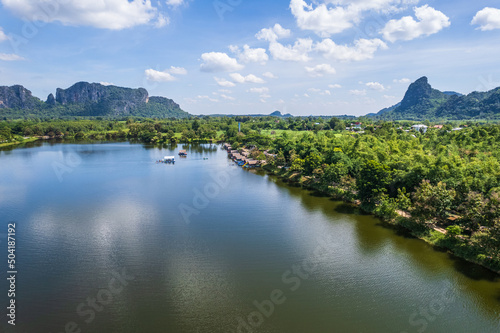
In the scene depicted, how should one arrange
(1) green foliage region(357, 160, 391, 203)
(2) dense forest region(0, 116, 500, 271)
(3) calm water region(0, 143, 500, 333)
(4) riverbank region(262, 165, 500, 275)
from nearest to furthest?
(3) calm water region(0, 143, 500, 333)
(4) riverbank region(262, 165, 500, 275)
(2) dense forest region(0, 116, 500, 271)
(1) green foliage region(357, 160, 391, 203)

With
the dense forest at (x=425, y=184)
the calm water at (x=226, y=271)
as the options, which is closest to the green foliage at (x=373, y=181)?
the dense forest at (x=425, y=184)

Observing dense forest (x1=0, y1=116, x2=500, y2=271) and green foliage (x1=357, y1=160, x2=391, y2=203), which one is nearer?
dense forest (x1=0, y1=116, x2=500, y2=271)

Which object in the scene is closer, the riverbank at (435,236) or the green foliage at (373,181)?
the riverbank at (435,236)

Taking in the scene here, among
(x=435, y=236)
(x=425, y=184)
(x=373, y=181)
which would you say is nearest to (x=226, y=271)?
(x=435, y=236)

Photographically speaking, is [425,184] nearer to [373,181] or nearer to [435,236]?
[435,236]

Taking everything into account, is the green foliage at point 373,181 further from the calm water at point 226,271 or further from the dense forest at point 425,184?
the calm water at point 226,271

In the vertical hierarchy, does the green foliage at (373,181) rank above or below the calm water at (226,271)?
above

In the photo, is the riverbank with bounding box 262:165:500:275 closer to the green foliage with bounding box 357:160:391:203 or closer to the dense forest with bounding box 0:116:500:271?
the dense forest with bounding box 0:116:500:271

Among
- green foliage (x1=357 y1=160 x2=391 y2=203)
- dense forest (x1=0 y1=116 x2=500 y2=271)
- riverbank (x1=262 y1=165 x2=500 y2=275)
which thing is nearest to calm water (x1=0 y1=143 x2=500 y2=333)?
riverbank (x1=262 y1=165 x2=500 y2=275)

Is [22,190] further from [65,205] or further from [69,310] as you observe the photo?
[69,310]

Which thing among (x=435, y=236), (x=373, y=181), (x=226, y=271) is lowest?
(x=226, y=271)
